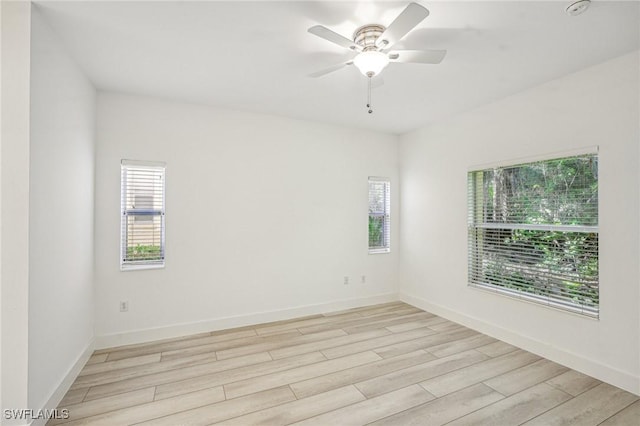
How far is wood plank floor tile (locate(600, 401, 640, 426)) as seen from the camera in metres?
2.01

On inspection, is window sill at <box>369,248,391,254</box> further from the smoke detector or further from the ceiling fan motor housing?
the smoke detector

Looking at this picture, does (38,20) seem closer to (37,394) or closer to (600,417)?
(37,394)

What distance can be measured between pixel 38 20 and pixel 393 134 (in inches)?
164

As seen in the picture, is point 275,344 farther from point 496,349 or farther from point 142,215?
point 496,349

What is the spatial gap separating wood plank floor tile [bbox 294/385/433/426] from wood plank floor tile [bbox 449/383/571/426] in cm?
33

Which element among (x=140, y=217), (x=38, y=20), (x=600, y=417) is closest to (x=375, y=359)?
(x=600, y=417)

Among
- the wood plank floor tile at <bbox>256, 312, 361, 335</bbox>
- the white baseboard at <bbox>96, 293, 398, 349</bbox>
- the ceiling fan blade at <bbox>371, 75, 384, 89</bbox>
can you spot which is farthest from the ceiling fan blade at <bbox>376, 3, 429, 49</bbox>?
the white baseboard at <bbox>96, 293, 398, 349</bbox>

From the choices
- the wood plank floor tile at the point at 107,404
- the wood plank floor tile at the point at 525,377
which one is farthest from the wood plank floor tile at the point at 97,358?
the wood plank floor tile at the point at 525,377

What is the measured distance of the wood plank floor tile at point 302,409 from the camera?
201 centimetres

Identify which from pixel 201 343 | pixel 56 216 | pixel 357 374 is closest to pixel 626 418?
pixel 357 374

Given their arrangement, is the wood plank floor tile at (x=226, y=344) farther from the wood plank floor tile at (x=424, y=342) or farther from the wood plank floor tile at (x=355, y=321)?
the wood plank floor tile at (x=424, y=342)

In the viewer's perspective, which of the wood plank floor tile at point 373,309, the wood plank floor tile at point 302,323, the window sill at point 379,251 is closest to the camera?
the wood plank floor tile at point 302,323

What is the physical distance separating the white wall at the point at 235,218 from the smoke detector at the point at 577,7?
2.81 meters

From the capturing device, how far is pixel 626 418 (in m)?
2.06
